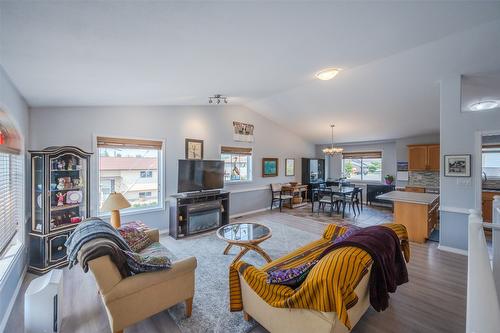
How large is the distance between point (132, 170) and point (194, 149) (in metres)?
1.38

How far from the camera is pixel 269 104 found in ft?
19.4

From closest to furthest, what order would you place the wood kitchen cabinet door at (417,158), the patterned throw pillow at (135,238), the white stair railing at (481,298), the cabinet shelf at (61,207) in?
the white stair railing at (481,298)
the patterned throw pillow at (135,238)
the cabinet shelf at (61,207)
the wood kitchen cabinet door at (417,158)

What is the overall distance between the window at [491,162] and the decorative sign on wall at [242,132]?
5897 millimetres

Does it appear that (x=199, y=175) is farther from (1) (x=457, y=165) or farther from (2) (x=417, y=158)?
(2) (x=417, y=158)

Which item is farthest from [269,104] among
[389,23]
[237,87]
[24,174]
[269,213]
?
[24,174]

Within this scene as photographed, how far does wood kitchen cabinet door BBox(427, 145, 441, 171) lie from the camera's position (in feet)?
20.0

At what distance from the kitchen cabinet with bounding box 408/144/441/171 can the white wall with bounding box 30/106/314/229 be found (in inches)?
138

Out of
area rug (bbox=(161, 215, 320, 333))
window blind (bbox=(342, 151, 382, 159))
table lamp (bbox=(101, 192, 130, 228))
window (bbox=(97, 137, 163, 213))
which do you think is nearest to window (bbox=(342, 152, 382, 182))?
window blind (bbox=(342, 151, 382, 159))

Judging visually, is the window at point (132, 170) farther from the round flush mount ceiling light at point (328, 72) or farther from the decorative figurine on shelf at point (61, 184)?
the round flush mount ceiling light at point (328, 72)

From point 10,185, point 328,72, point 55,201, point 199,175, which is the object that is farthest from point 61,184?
point 328,72

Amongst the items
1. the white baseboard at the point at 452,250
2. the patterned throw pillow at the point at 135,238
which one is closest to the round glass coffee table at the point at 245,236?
the patterned throw pillow at the point at 135,238

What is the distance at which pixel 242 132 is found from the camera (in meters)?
6.14

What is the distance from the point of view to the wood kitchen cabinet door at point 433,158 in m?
6.08

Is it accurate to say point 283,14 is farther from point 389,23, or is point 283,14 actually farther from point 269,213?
point 269,213
